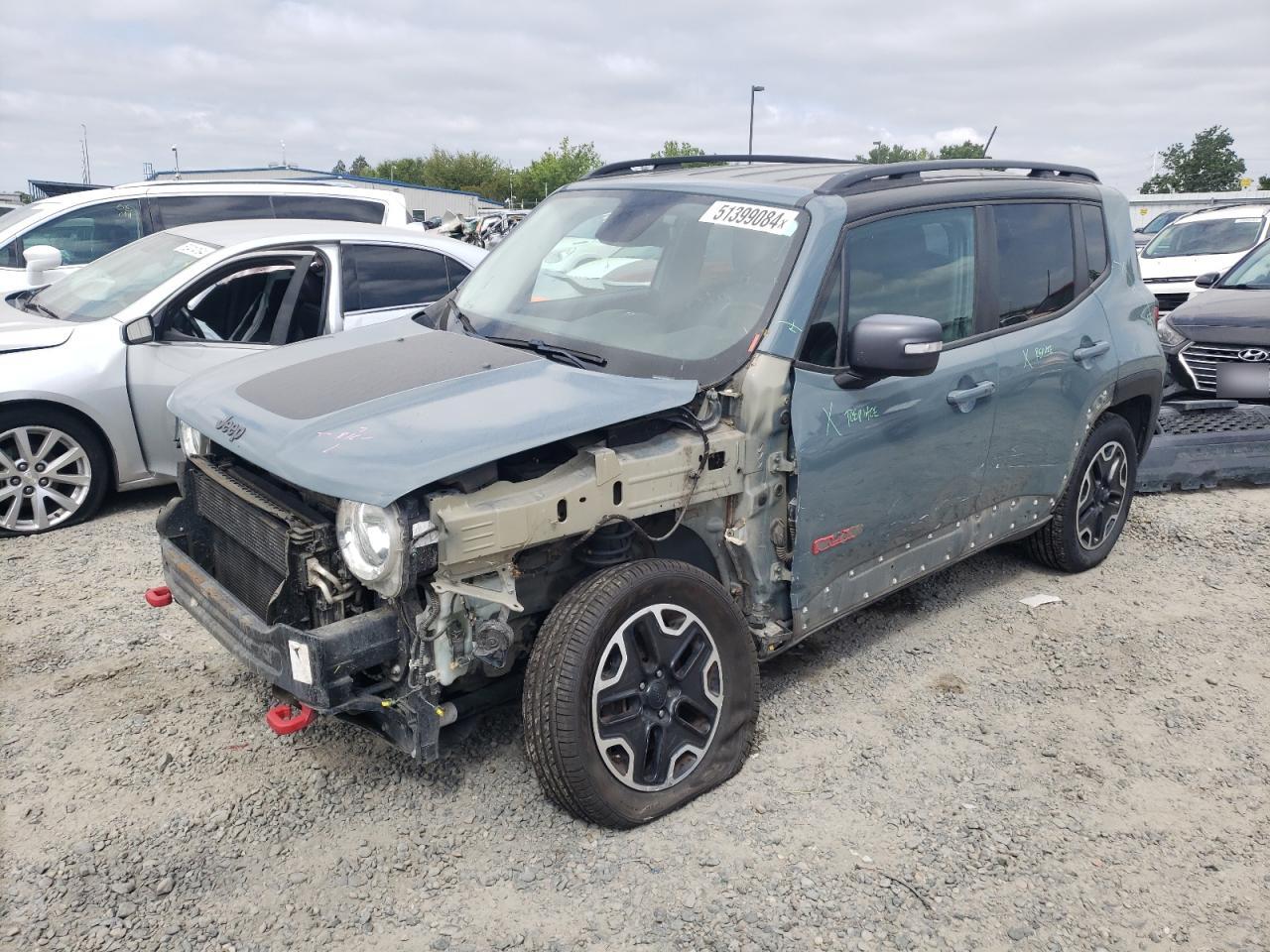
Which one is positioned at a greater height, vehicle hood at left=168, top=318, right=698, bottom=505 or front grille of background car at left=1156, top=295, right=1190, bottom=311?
vehicle hood at left=168, top=318, right=698, bottom=505

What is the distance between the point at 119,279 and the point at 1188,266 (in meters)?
12.8

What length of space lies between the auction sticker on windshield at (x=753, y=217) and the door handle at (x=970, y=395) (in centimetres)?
97

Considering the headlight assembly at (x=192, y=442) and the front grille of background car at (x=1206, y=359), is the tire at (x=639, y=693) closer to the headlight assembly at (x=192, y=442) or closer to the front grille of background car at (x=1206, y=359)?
the headlight assembly at (x=192, y=442)

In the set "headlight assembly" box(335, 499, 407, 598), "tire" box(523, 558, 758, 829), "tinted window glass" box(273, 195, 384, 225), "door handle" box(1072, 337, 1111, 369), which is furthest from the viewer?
"tinted window glass" box(273, 195, 384, 225)

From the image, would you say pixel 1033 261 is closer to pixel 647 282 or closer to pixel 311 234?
pixel 647 282

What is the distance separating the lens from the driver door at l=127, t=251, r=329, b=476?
5.69 m

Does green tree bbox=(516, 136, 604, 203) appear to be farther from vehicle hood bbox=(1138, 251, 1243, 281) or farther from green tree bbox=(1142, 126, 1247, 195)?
vehicle hood bbox=(1138, 251, 1243, 281)

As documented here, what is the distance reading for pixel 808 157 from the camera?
183 inches

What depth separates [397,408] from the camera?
2988 mm

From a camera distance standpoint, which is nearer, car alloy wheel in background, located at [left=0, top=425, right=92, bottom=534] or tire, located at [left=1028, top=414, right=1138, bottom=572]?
tire, located at [left=1028, top=414, right=1138, bottom=572]

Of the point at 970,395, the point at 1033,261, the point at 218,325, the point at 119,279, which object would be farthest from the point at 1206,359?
the point at 119,279

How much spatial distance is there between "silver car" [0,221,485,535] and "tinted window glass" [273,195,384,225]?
2652 mm

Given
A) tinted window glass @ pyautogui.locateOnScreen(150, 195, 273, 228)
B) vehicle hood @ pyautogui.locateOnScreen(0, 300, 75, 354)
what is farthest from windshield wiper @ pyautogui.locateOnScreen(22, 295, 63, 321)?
tinted window glass @ pyautogui.locateOnScreen(150, 195, 273, 228)

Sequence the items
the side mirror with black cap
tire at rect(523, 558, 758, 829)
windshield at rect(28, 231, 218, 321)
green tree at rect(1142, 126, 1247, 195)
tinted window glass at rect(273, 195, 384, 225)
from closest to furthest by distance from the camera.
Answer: tire at rect(523, 558, 758, 829), the side mirror with black cap, windshield at rect(28, 231, 218, 321), tinted window glass at rect(273, 195, 384, 225), green tree at rect(1142, 126, 1247, 195)
